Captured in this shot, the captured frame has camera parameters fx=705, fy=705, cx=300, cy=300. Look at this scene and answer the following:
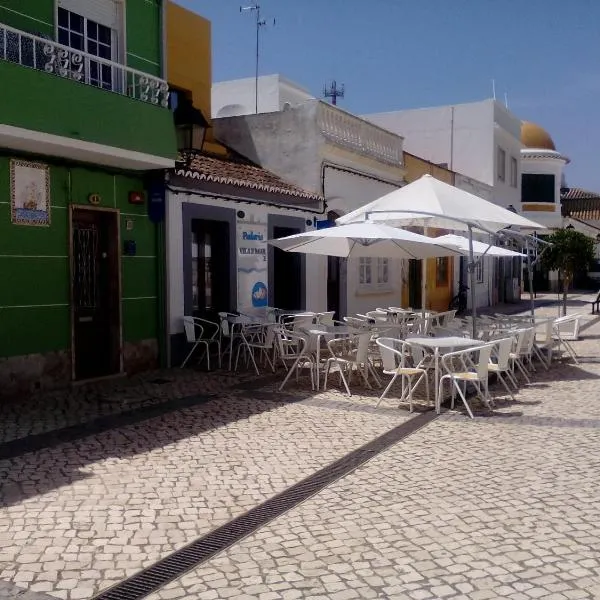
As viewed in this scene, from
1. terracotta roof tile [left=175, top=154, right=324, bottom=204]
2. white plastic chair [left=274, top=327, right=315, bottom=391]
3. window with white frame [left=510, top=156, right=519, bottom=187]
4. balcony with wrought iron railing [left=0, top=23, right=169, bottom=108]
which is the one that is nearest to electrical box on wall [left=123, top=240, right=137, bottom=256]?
terracotta roof tile [left=175, top=154, right=324, bottom=204]

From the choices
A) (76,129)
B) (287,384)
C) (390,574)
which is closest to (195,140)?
(76,129)

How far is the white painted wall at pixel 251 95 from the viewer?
2061cm

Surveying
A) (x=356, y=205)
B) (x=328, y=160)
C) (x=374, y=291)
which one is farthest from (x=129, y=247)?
(x=374, y=291)

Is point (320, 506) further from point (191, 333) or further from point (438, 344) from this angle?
point (191, 333)

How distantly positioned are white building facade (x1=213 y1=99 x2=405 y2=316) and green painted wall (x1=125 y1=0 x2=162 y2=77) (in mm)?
4438

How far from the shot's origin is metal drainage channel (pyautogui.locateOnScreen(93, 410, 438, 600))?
12.3 feet

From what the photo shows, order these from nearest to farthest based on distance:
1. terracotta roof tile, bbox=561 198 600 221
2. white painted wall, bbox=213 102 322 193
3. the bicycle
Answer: white painted wall, bbox=213 102 322 193, the bicycle, terracotta roof tile, bbox=561 198 600 221

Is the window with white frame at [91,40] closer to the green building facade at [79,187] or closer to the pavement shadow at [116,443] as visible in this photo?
the green building facade at [79,187]

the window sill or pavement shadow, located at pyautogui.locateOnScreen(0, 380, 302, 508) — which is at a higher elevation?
the window sill

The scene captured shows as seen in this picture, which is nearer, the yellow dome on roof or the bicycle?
the bicycle

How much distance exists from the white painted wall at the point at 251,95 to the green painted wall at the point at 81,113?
11.2 m

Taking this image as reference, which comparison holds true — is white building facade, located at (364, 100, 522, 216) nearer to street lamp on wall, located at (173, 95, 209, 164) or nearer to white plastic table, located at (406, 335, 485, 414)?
street lamp on wall, located at (173, 95, 209, 164)

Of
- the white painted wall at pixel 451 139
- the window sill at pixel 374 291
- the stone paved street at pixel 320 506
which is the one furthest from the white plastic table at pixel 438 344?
the white painted wall at pixel 451 139

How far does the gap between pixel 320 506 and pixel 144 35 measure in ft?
27.3
